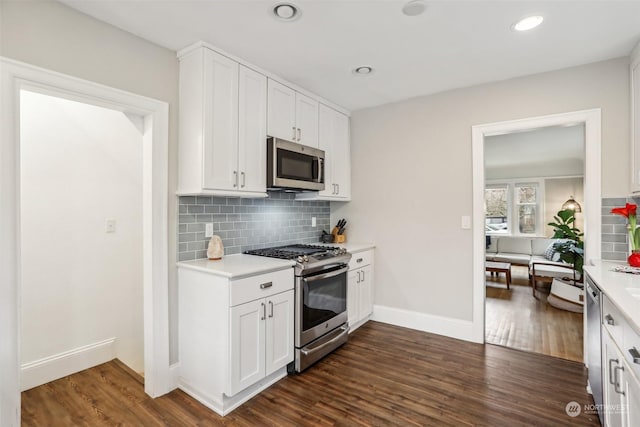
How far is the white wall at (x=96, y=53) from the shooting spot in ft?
5.57

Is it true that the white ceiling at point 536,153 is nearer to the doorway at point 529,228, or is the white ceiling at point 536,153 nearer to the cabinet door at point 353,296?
the doorway at point 529,228

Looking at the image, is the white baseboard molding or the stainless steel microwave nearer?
the stainless steel microwave

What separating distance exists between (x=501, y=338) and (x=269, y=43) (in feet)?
11.4

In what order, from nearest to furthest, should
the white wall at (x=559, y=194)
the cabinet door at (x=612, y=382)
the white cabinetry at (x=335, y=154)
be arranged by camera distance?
the cabinet door at (x=612, y=382) → the white cabinetry at (x=335, y=154) → the white wall at (x=559, y=194)

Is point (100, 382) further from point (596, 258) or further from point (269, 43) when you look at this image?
point (596, 258)

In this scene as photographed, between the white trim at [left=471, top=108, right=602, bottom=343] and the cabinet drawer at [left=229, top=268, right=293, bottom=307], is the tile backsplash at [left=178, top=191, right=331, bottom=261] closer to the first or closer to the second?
the cabinet drawer at [left=229, top=268, right=293, bottom=307]

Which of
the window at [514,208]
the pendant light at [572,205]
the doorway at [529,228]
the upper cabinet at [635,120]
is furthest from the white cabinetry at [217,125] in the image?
the pendant light at [572,205]

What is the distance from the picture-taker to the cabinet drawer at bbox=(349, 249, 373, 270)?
10.8ft

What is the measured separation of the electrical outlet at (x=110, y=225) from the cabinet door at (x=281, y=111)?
63.5 inches

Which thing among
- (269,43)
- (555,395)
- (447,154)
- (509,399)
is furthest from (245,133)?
(555,395)

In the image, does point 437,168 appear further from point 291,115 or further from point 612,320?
point 612,320

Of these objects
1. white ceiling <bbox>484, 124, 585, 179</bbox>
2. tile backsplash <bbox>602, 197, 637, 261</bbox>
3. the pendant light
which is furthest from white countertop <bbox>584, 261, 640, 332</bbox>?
the pendant light

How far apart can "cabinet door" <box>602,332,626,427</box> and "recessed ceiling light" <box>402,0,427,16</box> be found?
6.74 feet

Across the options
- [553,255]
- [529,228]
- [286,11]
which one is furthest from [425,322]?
[529,228]
